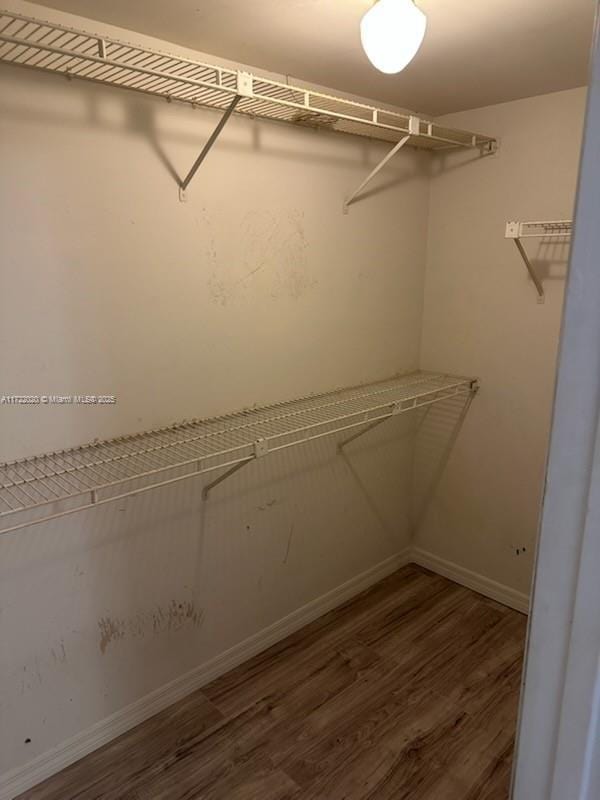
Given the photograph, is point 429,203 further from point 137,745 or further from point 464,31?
point 137,745

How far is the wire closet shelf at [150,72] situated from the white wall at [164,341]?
0.16 ft

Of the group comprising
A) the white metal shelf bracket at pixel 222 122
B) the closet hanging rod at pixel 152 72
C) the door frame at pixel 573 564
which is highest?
the closet hanging rod at pixel 152 72

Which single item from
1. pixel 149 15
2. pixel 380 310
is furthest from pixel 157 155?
pixel 380 310

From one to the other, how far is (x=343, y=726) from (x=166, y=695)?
0.63 meters

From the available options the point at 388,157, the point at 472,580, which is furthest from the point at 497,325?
the point at 472,580

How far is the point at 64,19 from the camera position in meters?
1.31

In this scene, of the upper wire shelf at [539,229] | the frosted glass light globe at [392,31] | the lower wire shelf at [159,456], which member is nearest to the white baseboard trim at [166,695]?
the lower wire shelf at [159,456]

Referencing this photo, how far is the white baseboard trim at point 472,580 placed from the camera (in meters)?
2.42

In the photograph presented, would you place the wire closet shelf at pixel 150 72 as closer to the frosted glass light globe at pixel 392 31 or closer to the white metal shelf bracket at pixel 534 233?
the frosted glass light globe at pixel 392 31

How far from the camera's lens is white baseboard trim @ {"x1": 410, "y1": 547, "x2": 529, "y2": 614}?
2.42m

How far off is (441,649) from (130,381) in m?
1.65

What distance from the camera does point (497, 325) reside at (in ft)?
7.47

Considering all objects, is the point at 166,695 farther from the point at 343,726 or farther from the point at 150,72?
the point at 150,72

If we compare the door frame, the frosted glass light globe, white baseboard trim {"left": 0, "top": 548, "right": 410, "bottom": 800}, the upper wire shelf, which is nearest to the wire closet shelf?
the frosted glass light globe
